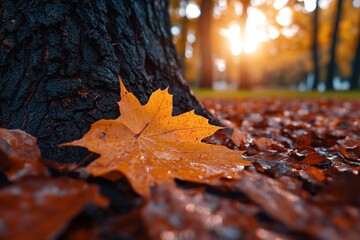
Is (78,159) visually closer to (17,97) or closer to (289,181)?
(17,97)

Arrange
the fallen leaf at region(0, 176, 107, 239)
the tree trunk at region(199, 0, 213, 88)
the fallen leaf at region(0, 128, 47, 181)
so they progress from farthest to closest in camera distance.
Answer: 1. the tree trunk at region(199, 0, 213, 88)
2. the fallen leaf at region(0, 128, 47, 181)
3. the fallen leaf at region(0, 176, 107, 239)

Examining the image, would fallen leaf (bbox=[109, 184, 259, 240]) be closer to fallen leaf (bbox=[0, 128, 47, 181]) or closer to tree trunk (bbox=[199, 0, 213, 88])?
fallen leaf (bbox=[0, 128, 47, 181])

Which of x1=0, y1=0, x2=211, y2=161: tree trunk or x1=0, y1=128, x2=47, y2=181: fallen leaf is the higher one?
x1=0, y1=0, x2=211, y2=161: tree trunk

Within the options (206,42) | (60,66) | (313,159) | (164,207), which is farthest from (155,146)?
(206,42)

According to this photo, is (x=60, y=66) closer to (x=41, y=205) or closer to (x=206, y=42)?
(x=41, y=205)

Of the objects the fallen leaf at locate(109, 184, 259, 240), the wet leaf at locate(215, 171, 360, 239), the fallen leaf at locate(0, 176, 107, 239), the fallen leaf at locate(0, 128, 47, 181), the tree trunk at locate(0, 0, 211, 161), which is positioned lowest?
the wet leaf at locate(215, 171, 360, 239)

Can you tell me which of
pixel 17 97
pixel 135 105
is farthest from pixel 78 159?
pixel 17 97

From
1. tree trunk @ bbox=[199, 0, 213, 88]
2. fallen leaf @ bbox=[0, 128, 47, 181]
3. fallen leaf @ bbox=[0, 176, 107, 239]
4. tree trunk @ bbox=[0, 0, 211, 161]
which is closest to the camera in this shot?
fallen leaf @ bbox=[0, 176, 107, 239]

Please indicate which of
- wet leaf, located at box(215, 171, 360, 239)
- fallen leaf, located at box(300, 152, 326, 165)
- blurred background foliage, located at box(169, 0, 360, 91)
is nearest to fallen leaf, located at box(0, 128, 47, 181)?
wet leaf, located at box(215, 171, 360, 239)
